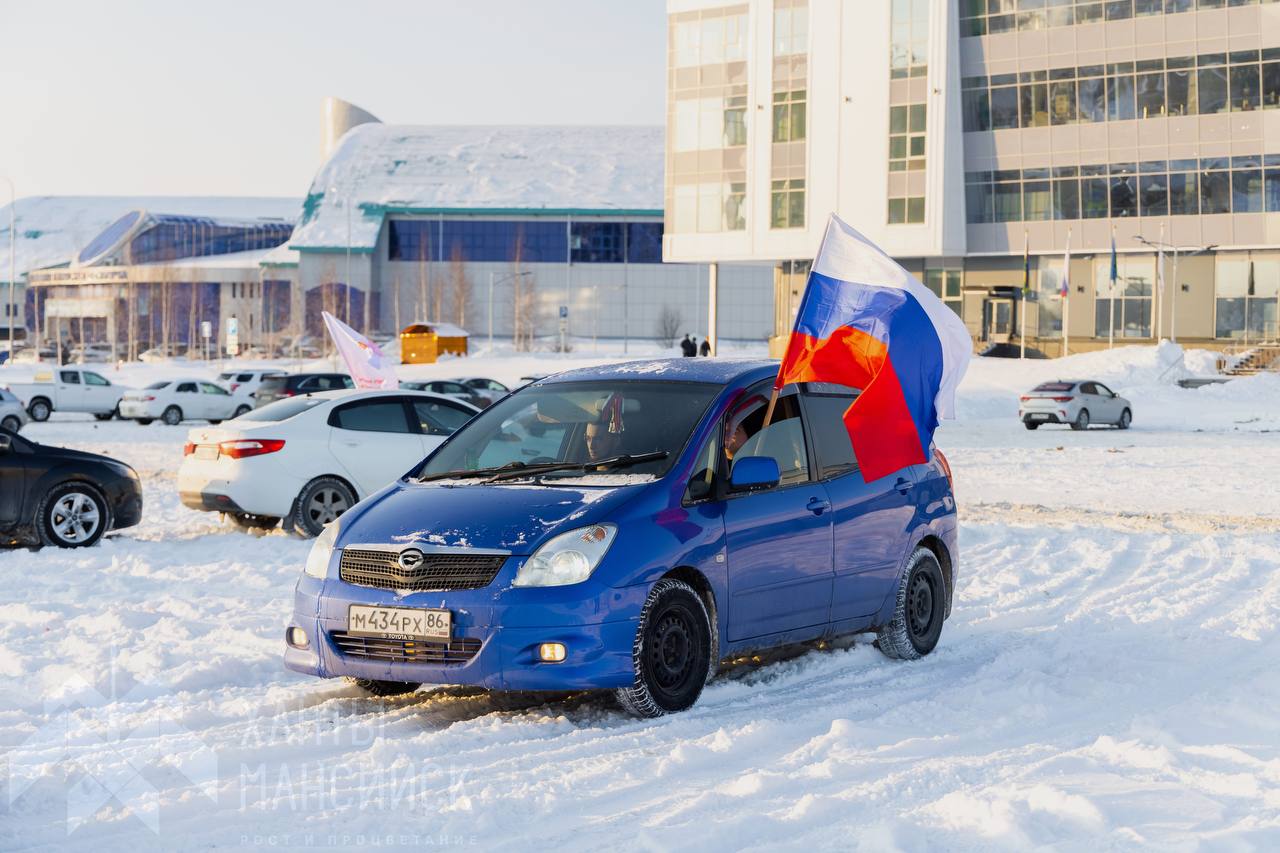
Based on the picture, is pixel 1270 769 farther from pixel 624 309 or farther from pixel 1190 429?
pixel 624 309

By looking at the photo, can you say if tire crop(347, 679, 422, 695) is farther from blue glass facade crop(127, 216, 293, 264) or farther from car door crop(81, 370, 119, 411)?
blue glass facade crop(127, 216, 293, 264)

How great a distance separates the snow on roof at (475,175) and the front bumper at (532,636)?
325 ft

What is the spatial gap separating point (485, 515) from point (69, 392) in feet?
128

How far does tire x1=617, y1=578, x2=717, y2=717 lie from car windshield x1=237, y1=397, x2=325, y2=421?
808cm

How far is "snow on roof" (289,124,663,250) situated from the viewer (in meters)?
106

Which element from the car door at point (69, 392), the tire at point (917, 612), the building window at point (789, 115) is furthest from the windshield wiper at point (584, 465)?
the building window at point (789, 115)

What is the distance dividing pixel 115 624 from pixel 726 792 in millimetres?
4905

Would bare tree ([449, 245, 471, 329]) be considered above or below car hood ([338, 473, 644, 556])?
above

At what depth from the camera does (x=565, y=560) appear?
6.80 meters

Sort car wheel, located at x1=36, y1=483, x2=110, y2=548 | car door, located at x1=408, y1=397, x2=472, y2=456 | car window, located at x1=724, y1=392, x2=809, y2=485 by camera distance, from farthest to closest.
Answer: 1. car door, located at x1=408, y1=397, x2=472, y2=456
2. car wheel, located at x1=36, y1=483, x2=110, y2=548
3. car window, located at x1=724, y1=392, x2=809, y2=485

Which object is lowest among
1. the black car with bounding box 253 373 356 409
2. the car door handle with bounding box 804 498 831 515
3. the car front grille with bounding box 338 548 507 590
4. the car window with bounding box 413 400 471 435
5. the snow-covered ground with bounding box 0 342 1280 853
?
the snow-covered ground with bounding box 0 342 1280 853

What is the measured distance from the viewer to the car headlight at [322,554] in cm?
727

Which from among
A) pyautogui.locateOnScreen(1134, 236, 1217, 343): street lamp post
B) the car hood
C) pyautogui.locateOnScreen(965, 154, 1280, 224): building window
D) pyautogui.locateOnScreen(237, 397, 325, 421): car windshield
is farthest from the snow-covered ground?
pyautogui.locateOnScreen(1134, 236, 1217, 343): street lamp post

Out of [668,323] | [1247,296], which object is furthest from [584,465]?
[668,323]
